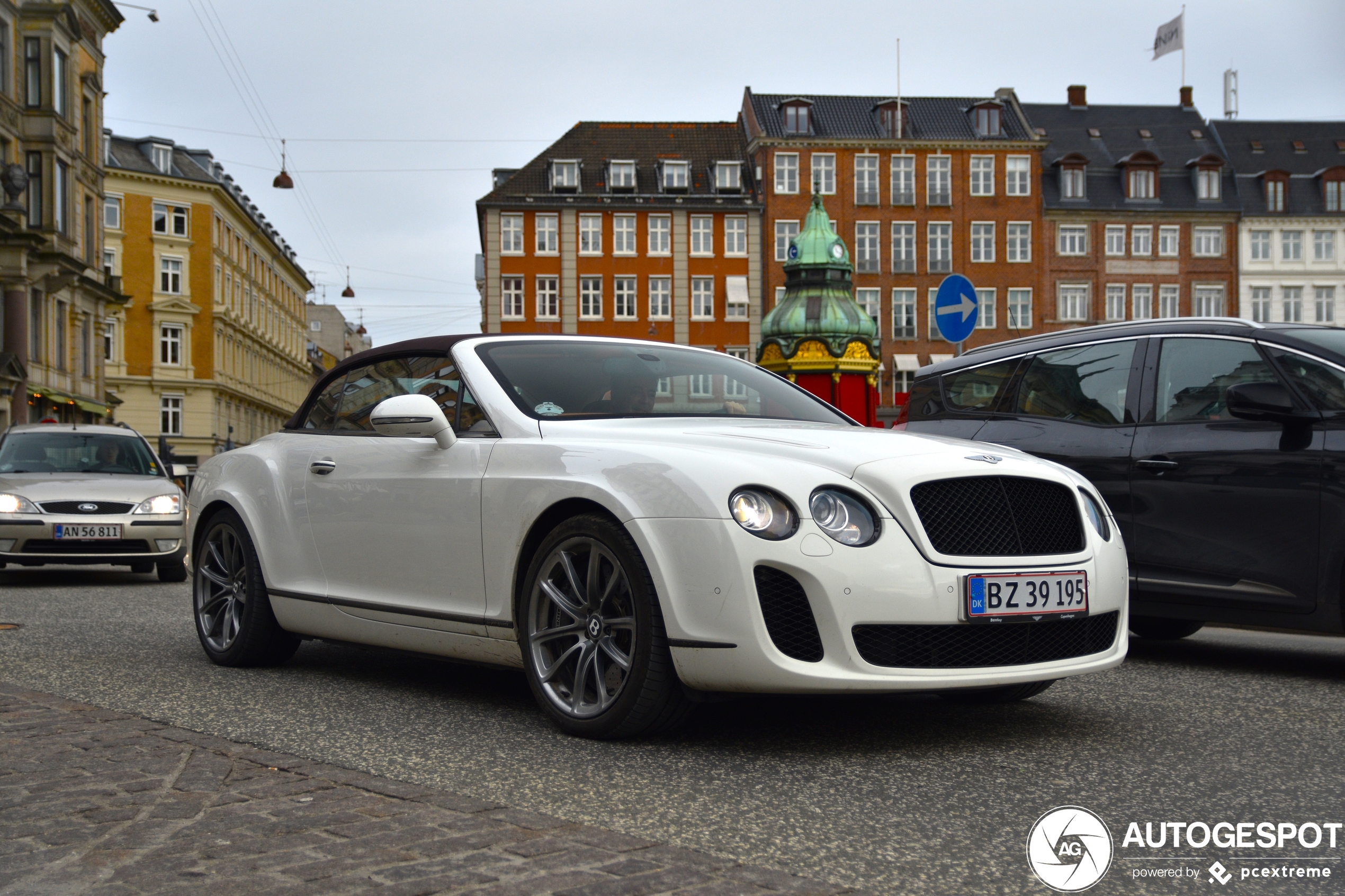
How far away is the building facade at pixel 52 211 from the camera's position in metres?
38.1

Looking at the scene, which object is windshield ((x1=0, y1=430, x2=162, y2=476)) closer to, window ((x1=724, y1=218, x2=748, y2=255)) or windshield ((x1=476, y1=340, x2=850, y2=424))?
windshield ((x1=476, y1=340, x2=850, y2=424))

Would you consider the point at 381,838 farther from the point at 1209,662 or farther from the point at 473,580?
the point at 1209,662

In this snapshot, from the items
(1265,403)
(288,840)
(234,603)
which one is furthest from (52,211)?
(288,840)

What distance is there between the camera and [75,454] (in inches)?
556

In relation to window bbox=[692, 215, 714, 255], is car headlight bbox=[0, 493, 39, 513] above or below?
A: below

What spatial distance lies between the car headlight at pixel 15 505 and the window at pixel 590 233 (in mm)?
59581

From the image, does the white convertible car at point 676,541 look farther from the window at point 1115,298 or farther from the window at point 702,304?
the window at point 1115,298

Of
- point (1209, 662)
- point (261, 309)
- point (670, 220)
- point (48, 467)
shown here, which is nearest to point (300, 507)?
point (1209, 662)

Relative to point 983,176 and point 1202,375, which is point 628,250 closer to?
point 983,176

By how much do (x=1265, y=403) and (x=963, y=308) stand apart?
619cm

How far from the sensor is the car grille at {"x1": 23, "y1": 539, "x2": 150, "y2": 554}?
12836 millimetres

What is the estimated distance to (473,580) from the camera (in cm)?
531

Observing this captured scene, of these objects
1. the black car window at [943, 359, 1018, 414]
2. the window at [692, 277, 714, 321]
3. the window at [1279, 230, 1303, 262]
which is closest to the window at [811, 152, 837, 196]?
the window at [692, 277, 714, 321]

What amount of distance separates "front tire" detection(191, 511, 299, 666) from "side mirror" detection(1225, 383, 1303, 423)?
14.4ft
